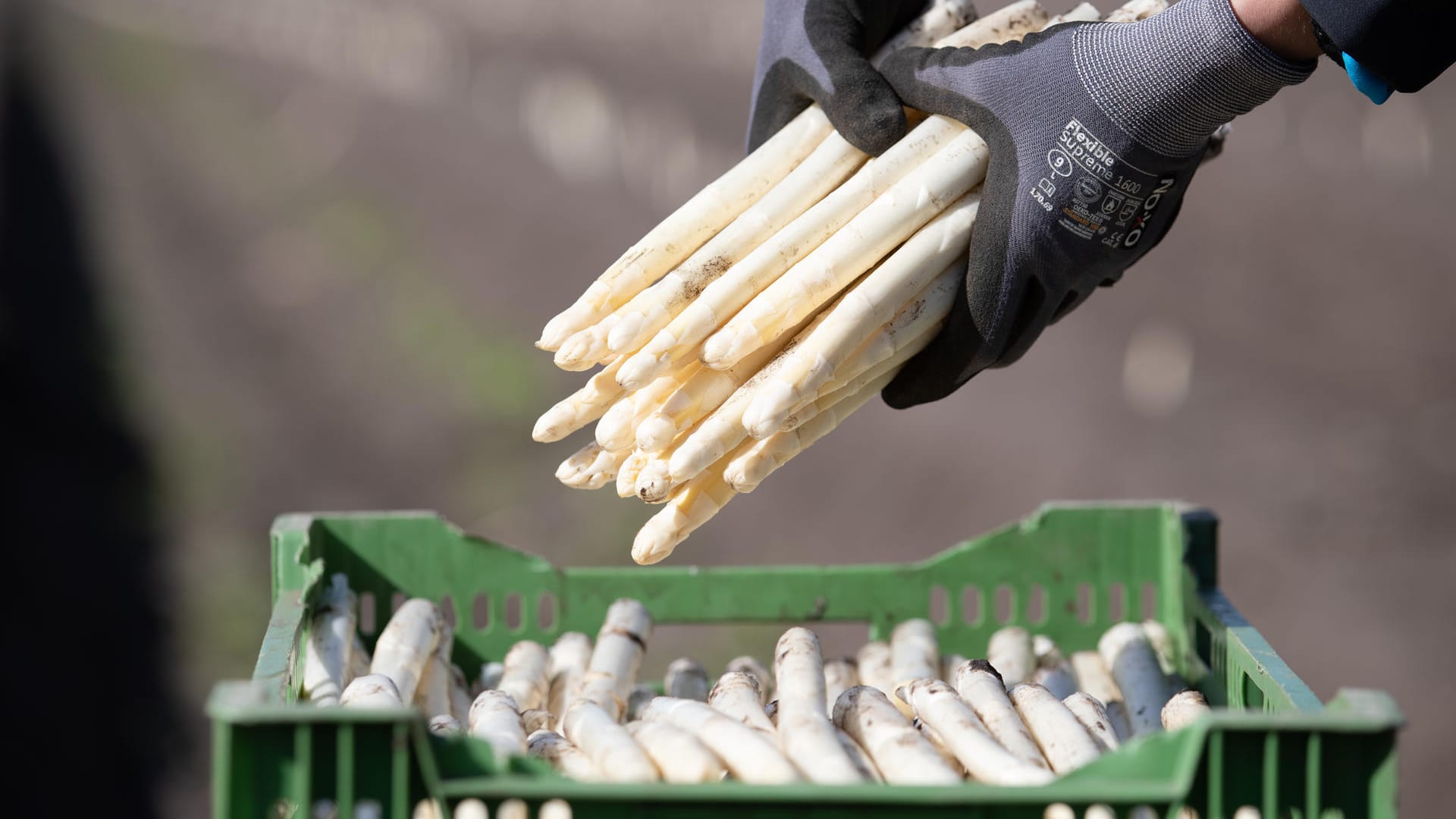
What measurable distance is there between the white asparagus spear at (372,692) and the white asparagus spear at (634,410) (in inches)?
18.3

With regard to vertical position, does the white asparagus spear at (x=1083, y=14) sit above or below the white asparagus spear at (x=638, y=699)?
above

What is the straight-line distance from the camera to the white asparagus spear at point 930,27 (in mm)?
2094

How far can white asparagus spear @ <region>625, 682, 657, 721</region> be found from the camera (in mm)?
2148

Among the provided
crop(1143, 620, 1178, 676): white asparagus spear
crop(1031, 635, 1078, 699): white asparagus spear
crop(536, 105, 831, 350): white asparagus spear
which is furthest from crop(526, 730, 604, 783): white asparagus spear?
crop(1143, 620, 1178, 676): white asparagus spear

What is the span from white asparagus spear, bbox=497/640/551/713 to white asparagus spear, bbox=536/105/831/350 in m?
0.62

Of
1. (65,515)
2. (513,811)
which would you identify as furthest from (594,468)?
(65,515)

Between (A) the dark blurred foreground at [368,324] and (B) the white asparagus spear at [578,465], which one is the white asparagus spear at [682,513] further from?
(A) the dark blurred foreground at [368,324]

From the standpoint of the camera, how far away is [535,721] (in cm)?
184

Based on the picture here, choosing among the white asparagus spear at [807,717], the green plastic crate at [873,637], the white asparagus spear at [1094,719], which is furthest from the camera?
the white asparagus spear at [1094,719]

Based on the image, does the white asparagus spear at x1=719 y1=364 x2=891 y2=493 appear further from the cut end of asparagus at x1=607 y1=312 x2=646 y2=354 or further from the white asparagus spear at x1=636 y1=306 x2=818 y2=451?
the cut end of asparagus at x1=607 y1=312 x2=646 y2=354

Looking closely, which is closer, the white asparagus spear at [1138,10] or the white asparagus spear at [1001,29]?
the white asparagus spear at [1138,10]

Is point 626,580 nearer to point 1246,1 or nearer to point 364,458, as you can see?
point 1246,1

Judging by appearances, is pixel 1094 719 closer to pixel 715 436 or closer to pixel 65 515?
pixel 715 436

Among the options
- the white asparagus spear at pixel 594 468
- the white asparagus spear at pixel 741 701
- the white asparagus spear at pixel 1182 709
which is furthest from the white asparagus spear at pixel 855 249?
the white asparagus spear at pixel 1182 709
